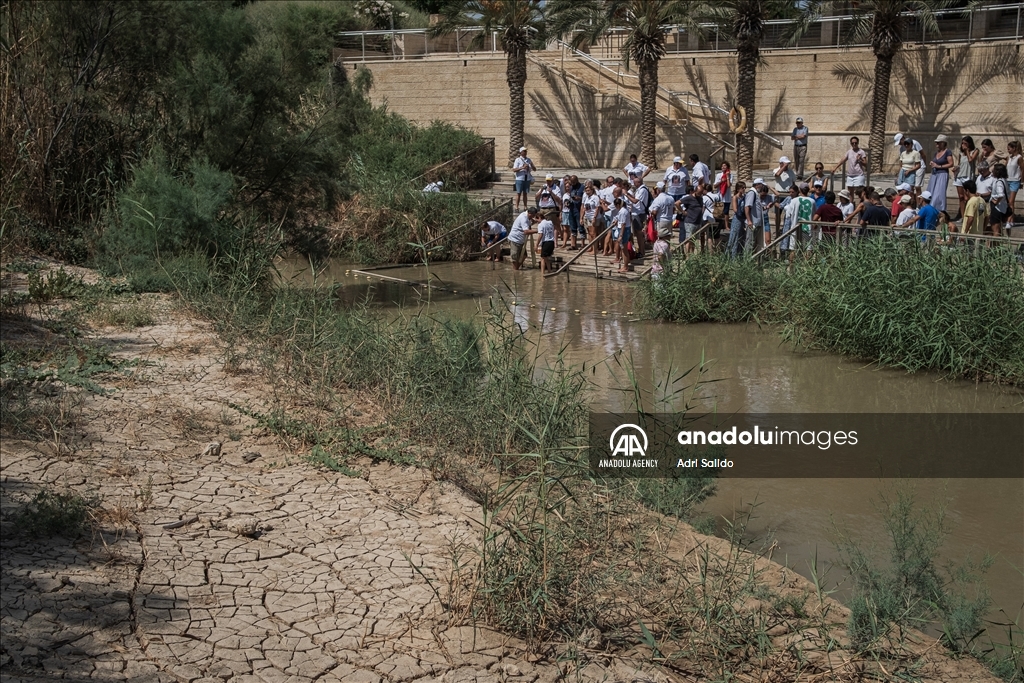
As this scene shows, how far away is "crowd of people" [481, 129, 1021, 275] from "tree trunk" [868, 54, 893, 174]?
211cm

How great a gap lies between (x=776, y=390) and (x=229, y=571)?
25.2ft

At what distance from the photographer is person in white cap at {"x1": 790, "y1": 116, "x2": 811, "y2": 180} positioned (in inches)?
952

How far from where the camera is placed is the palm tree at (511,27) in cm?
2755

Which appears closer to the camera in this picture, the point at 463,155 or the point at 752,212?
the point at 752,212

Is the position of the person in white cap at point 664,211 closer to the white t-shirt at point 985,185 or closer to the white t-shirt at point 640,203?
the white t-shirt at point 640,203

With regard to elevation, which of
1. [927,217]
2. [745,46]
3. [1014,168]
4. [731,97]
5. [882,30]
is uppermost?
[882,30]

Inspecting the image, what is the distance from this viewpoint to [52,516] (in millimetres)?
5512

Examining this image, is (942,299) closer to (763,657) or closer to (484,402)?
(484,402)

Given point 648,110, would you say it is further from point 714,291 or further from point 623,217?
point 714,291

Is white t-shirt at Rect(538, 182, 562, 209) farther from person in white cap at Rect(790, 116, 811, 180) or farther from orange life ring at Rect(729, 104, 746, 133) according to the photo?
person in white cap at Rect(790, 116, 811, 180)

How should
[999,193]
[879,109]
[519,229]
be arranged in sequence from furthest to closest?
1. [879,109]
2. [519,229]
3. [999,193]

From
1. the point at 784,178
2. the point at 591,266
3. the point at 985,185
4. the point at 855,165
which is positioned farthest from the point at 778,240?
the point at 855,165

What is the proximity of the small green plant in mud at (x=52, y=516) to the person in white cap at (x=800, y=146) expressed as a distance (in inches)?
824

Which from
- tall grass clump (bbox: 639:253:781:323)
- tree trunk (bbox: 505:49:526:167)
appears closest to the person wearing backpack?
tall grass clump (bbox: 639:253:781:323)
